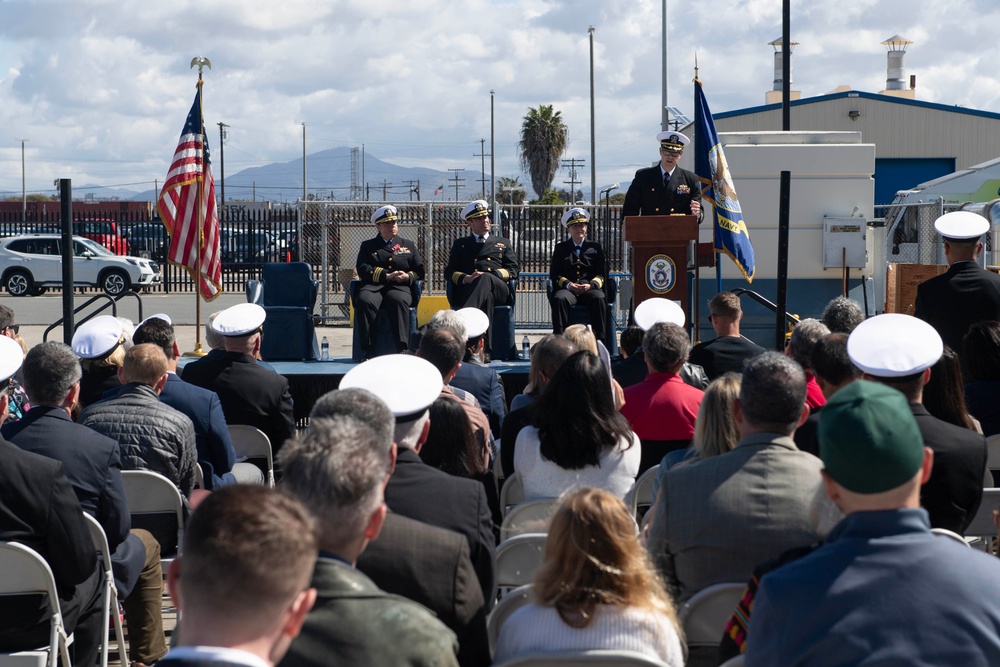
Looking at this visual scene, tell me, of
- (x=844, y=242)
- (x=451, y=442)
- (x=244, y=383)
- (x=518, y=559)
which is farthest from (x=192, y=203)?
(x=518, y=559)

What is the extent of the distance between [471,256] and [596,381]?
21.9 ft

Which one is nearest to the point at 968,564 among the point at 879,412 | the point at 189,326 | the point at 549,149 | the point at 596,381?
the point at 879,412

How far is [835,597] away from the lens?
1980 millimetres

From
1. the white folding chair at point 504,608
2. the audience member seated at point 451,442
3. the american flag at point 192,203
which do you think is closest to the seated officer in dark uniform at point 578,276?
the american flag at point 192,203

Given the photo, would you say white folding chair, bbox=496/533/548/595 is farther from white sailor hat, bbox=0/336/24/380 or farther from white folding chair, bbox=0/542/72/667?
white sailor hat, bbox=0/336/24/380

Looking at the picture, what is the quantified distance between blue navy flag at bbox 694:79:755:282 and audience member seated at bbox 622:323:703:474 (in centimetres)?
415

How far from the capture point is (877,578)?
1.96 meters

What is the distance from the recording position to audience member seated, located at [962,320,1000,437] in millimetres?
5246

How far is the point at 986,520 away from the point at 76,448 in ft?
12.5

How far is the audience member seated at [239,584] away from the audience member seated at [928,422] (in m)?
2.66

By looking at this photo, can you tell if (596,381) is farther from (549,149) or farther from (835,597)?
(549,149)

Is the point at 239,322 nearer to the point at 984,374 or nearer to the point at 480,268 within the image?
the point at 984,374

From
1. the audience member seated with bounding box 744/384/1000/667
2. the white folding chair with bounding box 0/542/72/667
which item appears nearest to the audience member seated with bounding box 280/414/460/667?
the audience member seated with bounding box 744/384/1000/667

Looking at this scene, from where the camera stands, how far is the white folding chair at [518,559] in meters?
3.53
